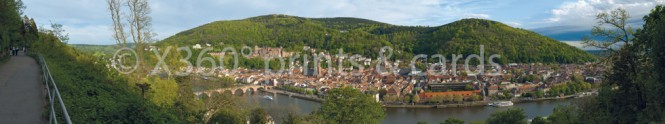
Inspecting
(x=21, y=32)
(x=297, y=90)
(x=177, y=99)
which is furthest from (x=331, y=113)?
(x=297, y=90)

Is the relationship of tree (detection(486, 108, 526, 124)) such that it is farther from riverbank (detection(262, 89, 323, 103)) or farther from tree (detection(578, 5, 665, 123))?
riverbank (detection(262, 89, 323, 103))

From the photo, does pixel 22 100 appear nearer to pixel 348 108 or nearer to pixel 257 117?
pixel 348 108

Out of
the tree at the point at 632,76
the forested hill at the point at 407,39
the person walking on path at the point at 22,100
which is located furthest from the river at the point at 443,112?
the forested hill at the point at 407,39

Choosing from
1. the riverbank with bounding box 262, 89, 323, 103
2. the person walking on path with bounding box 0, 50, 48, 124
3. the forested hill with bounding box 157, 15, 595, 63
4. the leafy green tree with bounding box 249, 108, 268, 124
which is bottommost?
the riverbank with bounding box 262, 89, 323, 103

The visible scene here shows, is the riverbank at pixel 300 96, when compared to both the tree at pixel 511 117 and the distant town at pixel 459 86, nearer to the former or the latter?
the distant town at pixel 459 86

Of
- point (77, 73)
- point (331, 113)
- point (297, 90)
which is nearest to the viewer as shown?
point (77, 73)

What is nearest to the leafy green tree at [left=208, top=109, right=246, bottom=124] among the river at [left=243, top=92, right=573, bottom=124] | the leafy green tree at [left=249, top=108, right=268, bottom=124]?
the leafy green tree at [left=249, top=108, right=268, bottom=124]

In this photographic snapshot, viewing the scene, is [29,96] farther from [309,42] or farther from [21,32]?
[309,42]
